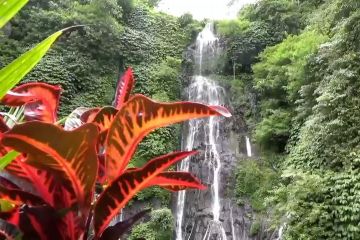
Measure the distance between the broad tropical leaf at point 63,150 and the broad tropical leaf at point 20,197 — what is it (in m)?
0.09

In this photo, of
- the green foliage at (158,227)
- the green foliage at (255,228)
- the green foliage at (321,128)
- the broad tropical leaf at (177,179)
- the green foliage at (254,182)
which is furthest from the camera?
the green foliage at (254,182)

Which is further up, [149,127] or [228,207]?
[228,207]

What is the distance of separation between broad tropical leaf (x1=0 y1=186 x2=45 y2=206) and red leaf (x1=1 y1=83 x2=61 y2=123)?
172 mm

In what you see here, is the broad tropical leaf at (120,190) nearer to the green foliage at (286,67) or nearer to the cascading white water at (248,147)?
the green foliage at (286,67)

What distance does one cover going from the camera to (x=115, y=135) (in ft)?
2.31

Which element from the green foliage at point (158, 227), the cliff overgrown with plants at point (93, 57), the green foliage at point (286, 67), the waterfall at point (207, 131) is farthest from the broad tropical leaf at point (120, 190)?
the cliff overgrown with plants at point (93, 57)

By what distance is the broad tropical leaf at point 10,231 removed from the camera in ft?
2.00

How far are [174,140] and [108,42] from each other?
3932 mm

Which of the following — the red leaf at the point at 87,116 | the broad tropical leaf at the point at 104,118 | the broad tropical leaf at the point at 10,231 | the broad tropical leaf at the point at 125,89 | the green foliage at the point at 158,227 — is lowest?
the broad tropical leaf at the point at 10,231

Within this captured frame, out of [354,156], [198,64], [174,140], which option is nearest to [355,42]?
[354,156]

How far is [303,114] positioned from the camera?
8.20m

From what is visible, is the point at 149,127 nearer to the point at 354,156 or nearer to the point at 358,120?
the point at 354,156

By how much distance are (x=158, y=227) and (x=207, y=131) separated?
3.69 meters

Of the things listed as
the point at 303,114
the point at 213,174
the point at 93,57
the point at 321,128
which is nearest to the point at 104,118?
the point at 321,128
